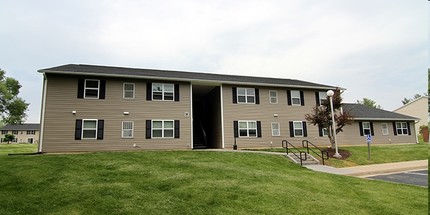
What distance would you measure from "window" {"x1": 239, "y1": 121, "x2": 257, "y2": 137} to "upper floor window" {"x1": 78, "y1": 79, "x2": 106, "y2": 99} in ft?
32.1

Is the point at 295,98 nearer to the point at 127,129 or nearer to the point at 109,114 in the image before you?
the point at 127,129

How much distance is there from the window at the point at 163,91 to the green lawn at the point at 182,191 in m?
7.20

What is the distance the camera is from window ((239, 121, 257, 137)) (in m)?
18.4

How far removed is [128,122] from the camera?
16.0 metres

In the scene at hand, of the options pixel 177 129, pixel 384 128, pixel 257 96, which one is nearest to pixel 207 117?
pixel 257 96

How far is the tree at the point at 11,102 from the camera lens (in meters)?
36.0

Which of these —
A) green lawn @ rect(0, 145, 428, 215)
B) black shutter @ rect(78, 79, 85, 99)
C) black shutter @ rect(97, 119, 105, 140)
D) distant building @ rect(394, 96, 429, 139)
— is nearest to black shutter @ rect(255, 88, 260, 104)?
green lawn @ rect(0, 145, 428, 215)

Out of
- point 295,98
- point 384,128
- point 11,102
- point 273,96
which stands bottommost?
point 384,128

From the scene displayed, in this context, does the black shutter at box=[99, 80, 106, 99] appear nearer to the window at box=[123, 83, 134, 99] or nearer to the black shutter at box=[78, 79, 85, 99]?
the black shutter at box=[78, 79, 85, 99]

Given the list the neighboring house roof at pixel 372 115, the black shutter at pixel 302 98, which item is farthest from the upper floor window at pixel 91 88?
the neighboring house roof at pixel 372 115

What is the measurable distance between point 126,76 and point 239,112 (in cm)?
839

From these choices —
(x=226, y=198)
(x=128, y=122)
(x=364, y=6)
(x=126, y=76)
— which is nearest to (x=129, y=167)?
(x=226, y=198)

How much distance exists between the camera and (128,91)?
16453mm

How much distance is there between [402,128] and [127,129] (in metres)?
26.1
